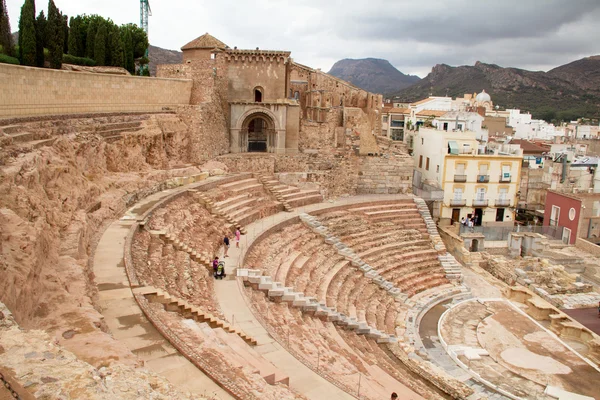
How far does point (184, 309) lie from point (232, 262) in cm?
499

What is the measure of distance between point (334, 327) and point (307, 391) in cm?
528

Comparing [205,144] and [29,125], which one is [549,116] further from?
[29,125]

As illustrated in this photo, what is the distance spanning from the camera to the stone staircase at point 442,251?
2064cm

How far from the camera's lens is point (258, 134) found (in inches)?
1107

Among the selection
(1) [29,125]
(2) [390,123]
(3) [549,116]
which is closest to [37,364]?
(1) [29,125]

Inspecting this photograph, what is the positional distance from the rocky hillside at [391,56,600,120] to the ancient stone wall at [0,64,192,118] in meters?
73.2

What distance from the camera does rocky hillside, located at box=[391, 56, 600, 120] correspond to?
86.4 meters

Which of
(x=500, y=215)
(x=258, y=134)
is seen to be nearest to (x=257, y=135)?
(x=258, y=134)

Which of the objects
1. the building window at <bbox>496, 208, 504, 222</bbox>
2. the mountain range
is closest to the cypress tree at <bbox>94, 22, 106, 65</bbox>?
the building window at <bbox>496, 208, 504, 222</bbox>

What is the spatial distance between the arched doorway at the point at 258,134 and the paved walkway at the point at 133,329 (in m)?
15.7

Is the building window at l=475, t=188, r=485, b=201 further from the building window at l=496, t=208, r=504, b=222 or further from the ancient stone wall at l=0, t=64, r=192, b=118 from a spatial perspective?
the ancient stone wall at l=0, t=64, r=192, b=118

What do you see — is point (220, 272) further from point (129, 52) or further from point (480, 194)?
point (129, 52)

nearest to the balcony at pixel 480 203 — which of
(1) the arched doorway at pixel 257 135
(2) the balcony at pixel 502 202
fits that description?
(2) the balcony at pixel 502 202

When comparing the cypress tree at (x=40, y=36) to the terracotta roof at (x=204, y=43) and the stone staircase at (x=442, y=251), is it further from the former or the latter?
the stone staircase at (x=442, y=251)
